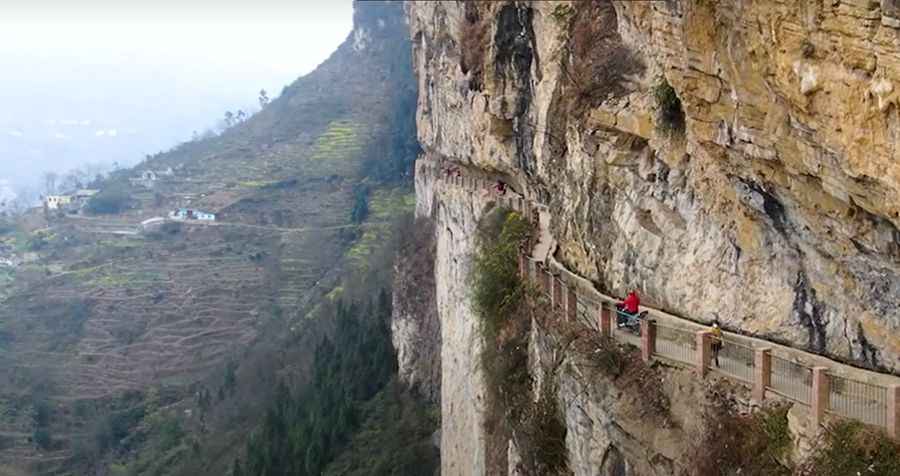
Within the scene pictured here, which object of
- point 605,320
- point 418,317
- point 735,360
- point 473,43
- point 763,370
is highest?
point 473,43

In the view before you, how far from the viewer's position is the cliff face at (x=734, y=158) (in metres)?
9.70

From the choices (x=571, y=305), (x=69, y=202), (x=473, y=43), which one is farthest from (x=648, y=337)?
(x=69, y=202)

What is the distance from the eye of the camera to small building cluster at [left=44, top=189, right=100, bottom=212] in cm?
8688

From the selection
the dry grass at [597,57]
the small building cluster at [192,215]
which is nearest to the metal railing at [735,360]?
the dry grass at [597,57]

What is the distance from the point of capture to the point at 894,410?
9609 mm

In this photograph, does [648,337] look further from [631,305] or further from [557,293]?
[557,293]

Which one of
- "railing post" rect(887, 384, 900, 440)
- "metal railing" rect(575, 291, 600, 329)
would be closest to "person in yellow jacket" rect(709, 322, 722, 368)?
"railing post" rect(887, 384, 900, 440)

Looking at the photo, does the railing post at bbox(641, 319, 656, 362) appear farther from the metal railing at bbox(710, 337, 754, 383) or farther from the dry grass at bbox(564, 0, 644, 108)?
the dry grass at bbox(564, 0, 644, 108)

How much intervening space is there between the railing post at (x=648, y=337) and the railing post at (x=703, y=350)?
974 mm

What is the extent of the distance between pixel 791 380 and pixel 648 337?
2452 millimetres

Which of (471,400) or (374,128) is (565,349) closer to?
(471,400)

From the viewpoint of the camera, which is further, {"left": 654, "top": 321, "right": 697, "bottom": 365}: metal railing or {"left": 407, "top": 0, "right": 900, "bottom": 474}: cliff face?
{"left": 654, "top": 321, "right": 697, "bottom": 365}: metal railing

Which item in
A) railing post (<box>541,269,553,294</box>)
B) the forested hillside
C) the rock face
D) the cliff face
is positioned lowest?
the forested hillside

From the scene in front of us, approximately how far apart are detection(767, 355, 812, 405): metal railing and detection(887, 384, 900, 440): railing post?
897 mm
